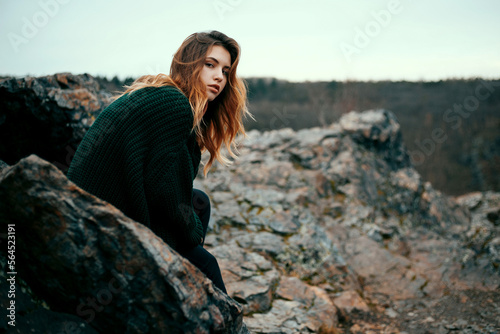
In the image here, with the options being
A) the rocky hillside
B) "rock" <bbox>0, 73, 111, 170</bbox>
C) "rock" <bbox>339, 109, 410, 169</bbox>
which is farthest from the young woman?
"rock" <bbox>339, 109, 410, 169</bbox>

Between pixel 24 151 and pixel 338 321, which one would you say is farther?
pixel 338 321

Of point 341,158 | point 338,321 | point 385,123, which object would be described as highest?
point 385,123

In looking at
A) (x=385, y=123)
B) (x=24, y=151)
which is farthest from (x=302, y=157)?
(x=24, y=151)

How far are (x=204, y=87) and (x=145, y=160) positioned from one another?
2.26 feet

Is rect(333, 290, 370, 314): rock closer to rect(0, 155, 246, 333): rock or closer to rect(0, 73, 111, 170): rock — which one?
rect(0, 155, 246, 333): rock

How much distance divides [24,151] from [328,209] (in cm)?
378

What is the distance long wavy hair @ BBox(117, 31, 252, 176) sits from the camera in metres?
2.10

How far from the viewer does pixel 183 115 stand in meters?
1.90

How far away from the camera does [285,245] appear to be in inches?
147

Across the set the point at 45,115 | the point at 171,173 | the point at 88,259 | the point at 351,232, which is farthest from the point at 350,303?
the point at 45,115

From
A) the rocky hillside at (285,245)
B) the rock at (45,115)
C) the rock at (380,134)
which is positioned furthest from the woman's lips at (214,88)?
the rock at (380,134)

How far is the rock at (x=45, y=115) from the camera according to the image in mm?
2871

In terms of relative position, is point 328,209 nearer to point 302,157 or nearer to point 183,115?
point 302,157

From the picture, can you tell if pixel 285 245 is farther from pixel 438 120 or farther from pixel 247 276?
pixel 438 120
